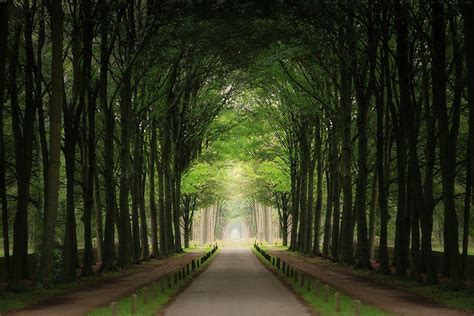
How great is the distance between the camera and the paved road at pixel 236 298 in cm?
2025

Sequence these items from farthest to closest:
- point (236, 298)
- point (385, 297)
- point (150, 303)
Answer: point (236, 298) < point (385, 297) < point (150, 303)

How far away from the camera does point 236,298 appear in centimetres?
2430

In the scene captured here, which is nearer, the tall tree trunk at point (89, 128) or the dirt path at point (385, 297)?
the dirt path at point (385, 297)

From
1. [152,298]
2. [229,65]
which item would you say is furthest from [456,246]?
[229,65]

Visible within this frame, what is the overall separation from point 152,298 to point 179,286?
19.5 ft

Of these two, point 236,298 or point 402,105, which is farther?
point 402,105

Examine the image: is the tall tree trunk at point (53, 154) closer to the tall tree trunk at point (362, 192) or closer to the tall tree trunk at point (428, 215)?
the tall tree trunk at point (428, 215)

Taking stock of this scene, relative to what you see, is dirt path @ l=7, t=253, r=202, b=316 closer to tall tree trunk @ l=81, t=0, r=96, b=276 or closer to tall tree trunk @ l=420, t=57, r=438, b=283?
tall tree trunk @ l=81, t=0, r=96, b=276

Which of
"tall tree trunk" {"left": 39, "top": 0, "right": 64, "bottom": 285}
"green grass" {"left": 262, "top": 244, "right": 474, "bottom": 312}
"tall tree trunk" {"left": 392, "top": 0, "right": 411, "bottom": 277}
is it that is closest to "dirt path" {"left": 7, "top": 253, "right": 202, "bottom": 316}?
"tall tree trunk" {"left": 39, "top": 0, "right": 64, "bottom": 285}

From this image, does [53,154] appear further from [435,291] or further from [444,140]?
[435,291]

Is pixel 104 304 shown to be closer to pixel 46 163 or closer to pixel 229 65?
pixel 46 163

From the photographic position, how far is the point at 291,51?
36031 millimetres

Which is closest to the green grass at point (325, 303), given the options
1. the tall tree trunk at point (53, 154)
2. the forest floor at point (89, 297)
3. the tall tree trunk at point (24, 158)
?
the forest floor at point (89, 297)

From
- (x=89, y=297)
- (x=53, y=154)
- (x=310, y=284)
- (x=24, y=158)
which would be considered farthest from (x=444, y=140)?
(x=24, y=158)
